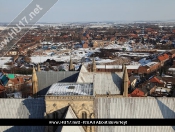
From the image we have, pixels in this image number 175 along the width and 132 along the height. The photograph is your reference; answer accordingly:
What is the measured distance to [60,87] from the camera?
756 inches

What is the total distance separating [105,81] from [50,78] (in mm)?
7358

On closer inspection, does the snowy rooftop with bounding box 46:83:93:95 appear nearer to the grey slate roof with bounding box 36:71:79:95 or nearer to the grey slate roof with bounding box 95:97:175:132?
the grey slate roof with bounding box 95:97:175:132

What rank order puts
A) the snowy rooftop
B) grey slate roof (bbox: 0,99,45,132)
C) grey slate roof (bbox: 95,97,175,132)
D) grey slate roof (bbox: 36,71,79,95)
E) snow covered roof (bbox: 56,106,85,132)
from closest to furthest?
1. snow covered roof (bbox: 56,106,85,132)
2. the snowy rooftop
3. grey slate roof (bbox: 95,97,175,132)
4. grey slate roof (bbox: 0,99,45,132)
5. grey slate roof (bbox: 36,71,79,95)

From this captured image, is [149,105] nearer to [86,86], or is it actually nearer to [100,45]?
[86,86]

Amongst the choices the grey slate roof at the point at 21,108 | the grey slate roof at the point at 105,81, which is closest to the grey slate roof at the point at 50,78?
the grey slate roof at the point at 105,81

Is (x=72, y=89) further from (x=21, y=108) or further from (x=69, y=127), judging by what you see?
(x=21, y=108)

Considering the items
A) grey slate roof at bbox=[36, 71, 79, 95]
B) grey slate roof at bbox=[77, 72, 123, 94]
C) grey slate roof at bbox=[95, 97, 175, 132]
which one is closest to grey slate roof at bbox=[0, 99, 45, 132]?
grey slate roof at bbox=[95, 97, 175, 132]

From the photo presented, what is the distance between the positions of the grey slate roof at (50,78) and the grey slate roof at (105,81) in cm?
210

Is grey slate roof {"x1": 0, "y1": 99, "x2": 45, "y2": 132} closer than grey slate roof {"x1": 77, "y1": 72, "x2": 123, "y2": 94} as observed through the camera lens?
Yes

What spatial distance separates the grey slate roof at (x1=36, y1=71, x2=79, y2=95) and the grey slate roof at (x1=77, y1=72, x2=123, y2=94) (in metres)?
2.10

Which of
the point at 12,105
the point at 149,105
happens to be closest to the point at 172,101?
the point at 149,105

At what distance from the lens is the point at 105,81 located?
27.8 m

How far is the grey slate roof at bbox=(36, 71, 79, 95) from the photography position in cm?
2941

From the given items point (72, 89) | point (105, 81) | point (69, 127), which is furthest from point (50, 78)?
point (69, 127)
